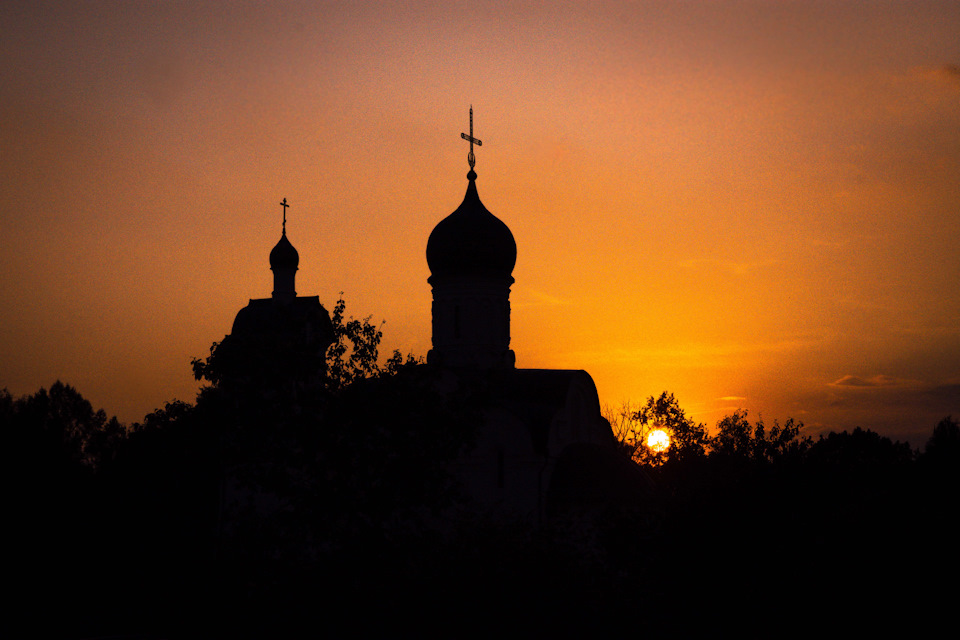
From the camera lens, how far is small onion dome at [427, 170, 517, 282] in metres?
35.8

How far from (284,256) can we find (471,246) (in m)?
16.0

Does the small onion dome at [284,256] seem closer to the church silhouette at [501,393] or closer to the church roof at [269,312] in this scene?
the church roof at [269,312]

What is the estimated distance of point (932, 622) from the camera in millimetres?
14562

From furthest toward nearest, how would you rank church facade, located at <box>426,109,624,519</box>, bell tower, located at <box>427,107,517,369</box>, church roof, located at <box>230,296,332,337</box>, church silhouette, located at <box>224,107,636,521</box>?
church roof, located at <box>230,296,332,337</box>
bell tower, located at <box>427,107,517,369</box>
church facade, located at <box>426,109,624,519</box>
church silhouette, located at <box>224,107,636,521</box>

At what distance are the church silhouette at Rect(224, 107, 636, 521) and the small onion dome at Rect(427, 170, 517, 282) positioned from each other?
0.03 meters

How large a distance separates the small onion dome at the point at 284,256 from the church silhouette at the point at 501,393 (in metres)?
14.2

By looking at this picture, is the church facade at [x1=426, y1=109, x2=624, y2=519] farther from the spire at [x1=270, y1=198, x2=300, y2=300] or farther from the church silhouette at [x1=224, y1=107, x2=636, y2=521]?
the spire at [x1=270, y1=198, x2=300, y2=300]

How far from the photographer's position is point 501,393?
32.4m

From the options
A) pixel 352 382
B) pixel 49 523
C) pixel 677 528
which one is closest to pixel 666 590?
pixel 677 528

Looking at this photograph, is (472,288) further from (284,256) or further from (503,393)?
(284,256)

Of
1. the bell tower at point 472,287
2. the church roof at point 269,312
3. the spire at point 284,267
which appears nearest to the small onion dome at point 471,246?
the bell tower at point 472,287

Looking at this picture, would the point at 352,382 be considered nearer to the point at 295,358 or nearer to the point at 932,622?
the point at 295,358

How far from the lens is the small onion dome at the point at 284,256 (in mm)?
49031

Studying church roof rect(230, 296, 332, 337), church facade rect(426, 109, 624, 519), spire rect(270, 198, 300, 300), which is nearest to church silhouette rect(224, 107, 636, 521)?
church facade rect(426, 109, 624, 519)
